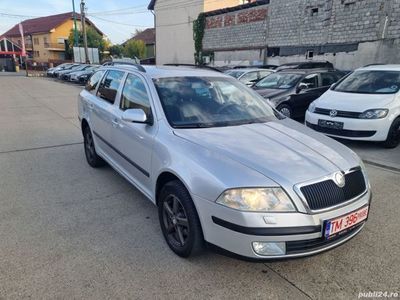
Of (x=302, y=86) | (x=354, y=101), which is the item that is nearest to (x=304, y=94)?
(x=302, y=86)

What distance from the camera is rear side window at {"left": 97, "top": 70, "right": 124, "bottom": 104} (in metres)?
4.18

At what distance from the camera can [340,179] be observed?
97.0 inches

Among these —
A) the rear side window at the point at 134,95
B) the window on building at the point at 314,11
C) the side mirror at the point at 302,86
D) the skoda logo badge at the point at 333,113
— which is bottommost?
the skoda logo badge at the point at 333,113

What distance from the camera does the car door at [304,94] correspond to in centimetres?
849

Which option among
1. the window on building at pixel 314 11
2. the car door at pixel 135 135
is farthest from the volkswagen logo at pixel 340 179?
the window on building at pixel 314 11

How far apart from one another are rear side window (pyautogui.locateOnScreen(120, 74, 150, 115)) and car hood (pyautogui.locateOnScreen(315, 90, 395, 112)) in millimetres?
4461

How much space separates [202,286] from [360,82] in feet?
21.3

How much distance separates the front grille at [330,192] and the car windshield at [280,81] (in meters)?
6.53

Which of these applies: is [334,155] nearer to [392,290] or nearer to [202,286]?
[392,290]

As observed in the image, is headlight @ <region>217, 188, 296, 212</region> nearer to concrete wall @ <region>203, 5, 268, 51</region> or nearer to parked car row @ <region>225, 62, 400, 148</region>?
parked car row @ <region>225, 62, 400, 148</region>

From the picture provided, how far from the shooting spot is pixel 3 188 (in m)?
4.34

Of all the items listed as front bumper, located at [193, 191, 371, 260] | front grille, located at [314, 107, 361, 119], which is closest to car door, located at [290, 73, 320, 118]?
front grille, located at [314, 107, 361, 119]

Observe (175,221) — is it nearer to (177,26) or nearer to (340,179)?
(340,179)

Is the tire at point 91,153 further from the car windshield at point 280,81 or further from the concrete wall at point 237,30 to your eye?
the concrete wall at point 237,30
